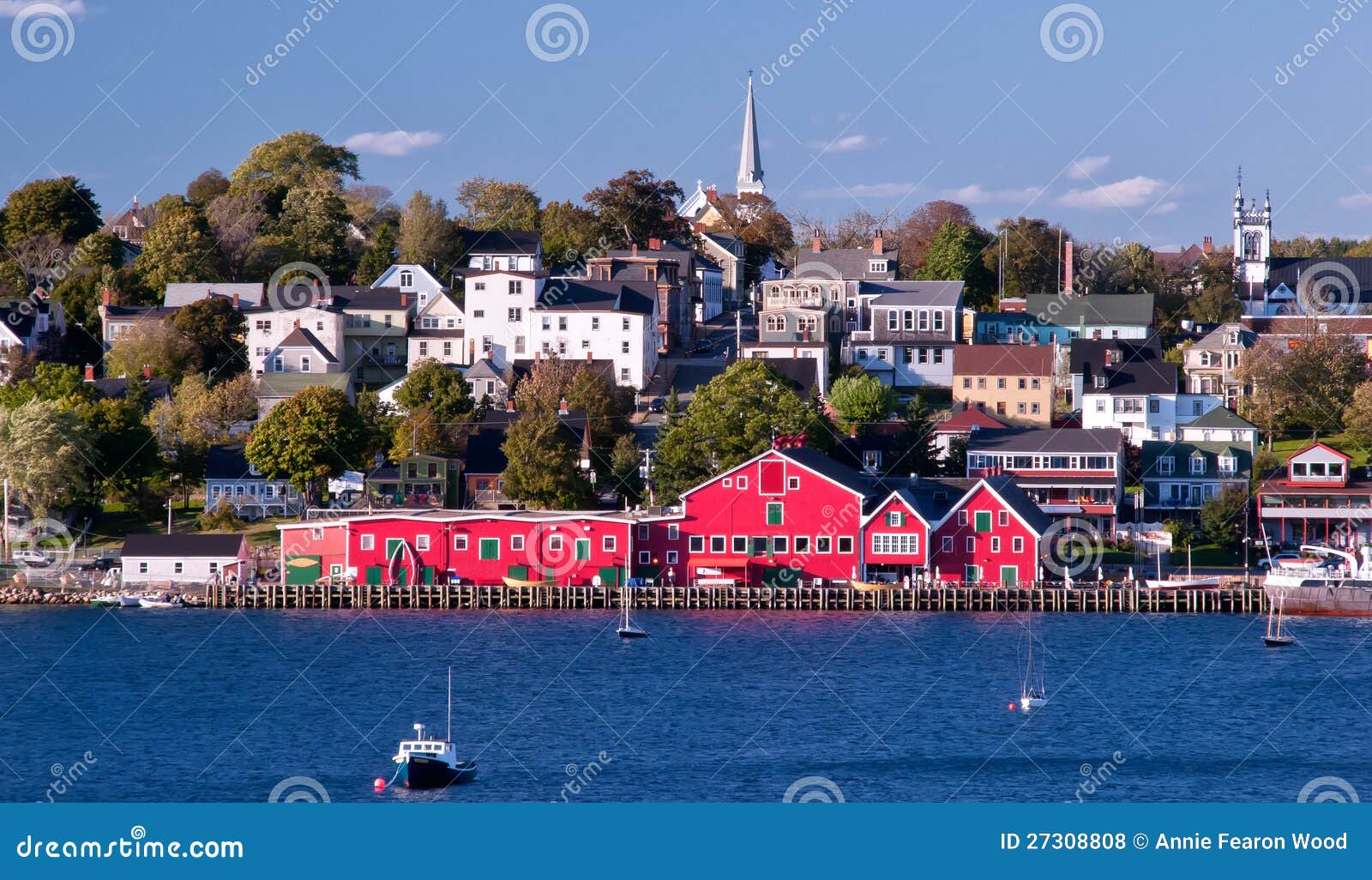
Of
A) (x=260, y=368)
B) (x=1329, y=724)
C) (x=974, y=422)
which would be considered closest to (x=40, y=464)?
(x=260, y=368)

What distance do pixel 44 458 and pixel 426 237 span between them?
37318 millimetres

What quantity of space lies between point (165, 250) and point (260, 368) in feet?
49.3

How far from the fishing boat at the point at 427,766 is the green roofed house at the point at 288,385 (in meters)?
45.5

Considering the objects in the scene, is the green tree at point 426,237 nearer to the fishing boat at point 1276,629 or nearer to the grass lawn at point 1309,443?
the grass lawn at point 1309,443

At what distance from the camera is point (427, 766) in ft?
122

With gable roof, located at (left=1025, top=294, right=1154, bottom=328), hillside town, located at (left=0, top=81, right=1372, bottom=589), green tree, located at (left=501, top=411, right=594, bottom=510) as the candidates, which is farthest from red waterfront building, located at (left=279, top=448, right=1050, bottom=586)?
gable roof, located at (left=1025, top=294, right=1154, bottom=328)

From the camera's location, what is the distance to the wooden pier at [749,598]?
62.1 meters

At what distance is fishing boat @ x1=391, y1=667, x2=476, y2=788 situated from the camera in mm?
37219

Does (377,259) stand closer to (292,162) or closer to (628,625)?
(292,162)

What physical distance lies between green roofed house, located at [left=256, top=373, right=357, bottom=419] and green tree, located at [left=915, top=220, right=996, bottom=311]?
1194 inches

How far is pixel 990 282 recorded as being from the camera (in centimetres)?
10625

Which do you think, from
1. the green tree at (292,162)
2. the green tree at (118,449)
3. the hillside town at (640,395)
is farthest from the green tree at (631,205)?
the green tree at (118,449)

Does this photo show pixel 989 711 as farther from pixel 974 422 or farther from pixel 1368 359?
pixel 1368 359

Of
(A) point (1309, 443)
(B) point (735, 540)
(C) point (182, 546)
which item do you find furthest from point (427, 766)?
(A) point (1309, 443)
